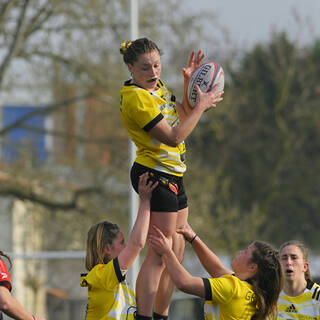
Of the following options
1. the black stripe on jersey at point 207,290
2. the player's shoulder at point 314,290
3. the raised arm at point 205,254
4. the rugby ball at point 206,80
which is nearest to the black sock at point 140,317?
the black stripe on jersey at point 207,290

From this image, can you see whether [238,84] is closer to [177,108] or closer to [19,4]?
[19,4]

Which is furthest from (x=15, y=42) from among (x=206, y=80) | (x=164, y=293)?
(x=164, y=293)

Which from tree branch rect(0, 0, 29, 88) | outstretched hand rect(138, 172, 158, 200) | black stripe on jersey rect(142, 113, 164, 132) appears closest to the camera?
black stripe on jersey rect(142, 113, 164, 132)

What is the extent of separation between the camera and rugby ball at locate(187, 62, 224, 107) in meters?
4.92

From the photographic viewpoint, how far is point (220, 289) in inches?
193

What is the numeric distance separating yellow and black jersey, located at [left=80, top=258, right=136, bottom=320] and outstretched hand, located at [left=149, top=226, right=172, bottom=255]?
285 millimetres

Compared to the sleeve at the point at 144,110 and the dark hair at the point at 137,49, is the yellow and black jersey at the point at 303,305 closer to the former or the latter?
the sleeve at the point at 144,110

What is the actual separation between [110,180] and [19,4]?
4476mm

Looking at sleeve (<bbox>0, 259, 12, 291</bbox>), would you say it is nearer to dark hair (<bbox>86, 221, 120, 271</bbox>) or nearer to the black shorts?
dark hair (<bbox>86, 221, 120, 271</bbox>)

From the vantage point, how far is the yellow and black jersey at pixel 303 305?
20.1ft

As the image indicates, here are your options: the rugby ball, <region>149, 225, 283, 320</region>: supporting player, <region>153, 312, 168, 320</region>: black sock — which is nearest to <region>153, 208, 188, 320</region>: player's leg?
<region>153, 312, 168, 320</region>: black sock

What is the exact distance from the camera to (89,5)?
53.8 feet

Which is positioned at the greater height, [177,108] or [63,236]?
[177,108]

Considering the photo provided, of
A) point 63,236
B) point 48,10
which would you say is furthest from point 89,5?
point 63,236
